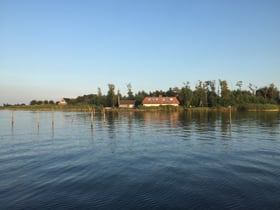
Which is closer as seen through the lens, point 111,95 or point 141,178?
point 141,178

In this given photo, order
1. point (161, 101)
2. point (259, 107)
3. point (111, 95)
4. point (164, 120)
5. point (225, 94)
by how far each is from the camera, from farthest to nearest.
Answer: point (111, 95) → point (161, 101) → point (225, 94) → point (259, 107) → point (164, 120)

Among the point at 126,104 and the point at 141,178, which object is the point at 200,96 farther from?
the point at 141,178

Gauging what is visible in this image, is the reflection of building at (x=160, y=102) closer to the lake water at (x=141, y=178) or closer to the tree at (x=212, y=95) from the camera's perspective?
the tree at (x=212, y=95)

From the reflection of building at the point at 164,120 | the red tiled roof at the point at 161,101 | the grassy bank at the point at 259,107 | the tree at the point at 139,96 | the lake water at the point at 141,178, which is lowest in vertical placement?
the lake water at the point at 141,178

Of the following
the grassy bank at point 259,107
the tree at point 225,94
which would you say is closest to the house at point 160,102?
the tree at point 225,94

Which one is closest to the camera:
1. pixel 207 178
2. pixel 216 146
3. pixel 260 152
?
pixel 207 178

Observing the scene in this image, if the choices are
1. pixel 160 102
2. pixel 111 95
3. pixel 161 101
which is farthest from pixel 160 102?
pixel 111 95

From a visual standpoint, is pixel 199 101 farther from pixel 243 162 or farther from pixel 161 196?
pixel 161 196

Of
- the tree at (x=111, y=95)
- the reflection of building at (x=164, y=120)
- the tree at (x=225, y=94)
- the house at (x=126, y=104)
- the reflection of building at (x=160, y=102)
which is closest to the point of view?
the reflection of building at (x=164, y=120)

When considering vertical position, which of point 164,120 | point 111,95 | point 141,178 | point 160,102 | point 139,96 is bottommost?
point 141,178

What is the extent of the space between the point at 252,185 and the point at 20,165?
1558 centimetres

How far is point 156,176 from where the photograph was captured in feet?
46.2

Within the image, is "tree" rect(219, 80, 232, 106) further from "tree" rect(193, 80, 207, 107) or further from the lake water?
the lake water

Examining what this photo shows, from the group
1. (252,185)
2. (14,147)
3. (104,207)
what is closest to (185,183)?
(252,185)
